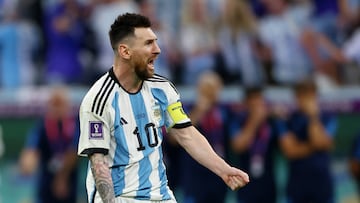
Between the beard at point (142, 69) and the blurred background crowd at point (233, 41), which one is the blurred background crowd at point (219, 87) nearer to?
the blurred background crowd at point (233, 41)

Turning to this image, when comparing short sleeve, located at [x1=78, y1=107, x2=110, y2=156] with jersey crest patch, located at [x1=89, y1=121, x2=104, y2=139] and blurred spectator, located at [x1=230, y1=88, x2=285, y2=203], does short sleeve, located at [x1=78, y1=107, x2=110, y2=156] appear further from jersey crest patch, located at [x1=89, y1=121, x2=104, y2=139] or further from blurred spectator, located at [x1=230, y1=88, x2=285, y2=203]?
blurred spectator, located at [x1=230, y1=88, x2=285, y2=203]

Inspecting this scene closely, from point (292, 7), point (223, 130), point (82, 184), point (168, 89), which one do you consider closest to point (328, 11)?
point (292, 7)

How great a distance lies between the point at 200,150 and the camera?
26.3 feet

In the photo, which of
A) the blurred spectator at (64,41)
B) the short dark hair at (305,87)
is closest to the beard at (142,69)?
the short dark hair at (305,87)

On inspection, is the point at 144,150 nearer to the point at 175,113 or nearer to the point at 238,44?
the point at 175,113

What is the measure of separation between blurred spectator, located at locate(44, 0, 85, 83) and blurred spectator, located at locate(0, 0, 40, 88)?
250 millimetres

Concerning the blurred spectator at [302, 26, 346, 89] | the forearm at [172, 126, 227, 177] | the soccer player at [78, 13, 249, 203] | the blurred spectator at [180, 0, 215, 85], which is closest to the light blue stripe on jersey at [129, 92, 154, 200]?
the soccer player at [78, 13, 249, 203]

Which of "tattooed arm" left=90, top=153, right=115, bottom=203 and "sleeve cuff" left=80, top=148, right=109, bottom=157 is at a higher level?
"sleeve cuff" left=80, top=148, right=109, bottom=157

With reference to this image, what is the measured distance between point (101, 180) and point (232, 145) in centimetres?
544

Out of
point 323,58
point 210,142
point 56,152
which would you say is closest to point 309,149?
point 210,142

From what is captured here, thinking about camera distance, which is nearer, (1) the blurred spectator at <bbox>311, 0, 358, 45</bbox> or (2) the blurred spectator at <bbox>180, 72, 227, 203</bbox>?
(2) the blurred spectator at <bbox>180, 72, 227, 203</bbox>

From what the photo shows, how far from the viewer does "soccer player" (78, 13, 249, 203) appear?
7684mm

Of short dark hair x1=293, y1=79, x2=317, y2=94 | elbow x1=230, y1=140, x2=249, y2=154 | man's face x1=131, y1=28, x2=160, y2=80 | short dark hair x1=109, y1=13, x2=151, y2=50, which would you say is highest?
short dark hair x1=109, y1=13, x2=151, y2=50

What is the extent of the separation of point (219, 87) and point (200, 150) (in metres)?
5.37
